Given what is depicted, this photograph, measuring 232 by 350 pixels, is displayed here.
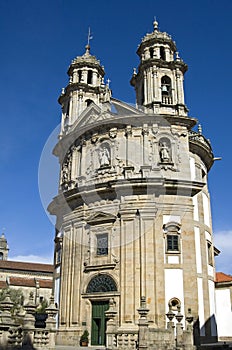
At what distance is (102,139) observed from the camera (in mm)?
27562

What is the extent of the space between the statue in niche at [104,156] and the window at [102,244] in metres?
4.68

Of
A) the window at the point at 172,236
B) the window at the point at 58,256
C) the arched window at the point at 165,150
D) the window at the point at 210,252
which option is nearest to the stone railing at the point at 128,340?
the window at the point at 172,236

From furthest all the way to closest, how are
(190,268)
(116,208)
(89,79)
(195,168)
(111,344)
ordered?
(89,79)
(195,168)
(116,208)
(190,268)
(111,344)

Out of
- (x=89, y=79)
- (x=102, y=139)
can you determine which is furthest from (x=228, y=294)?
(x=89, y=79)

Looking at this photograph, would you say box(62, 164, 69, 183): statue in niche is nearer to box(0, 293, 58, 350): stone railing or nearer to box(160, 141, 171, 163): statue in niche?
box(160, 141, 171, 163): statue in niche

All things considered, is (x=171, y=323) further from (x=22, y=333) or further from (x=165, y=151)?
(x=165, y=151)

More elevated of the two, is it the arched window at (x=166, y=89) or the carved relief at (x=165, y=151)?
the arched window at (x=166, y=89)

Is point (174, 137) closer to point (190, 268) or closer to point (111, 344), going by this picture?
point (190, 268)

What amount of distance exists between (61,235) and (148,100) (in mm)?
11392

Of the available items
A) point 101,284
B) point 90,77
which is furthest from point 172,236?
point 90,77

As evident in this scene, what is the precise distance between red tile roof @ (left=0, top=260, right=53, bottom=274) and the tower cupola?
39475 mm

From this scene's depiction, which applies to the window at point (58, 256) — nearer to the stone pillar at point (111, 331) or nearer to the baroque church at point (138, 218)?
the baroque church at point (138, 218)

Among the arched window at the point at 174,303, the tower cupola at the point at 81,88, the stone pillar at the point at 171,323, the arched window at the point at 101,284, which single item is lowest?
the stone pillar at the point at 171,323

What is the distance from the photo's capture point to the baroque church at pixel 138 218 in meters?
22.9
